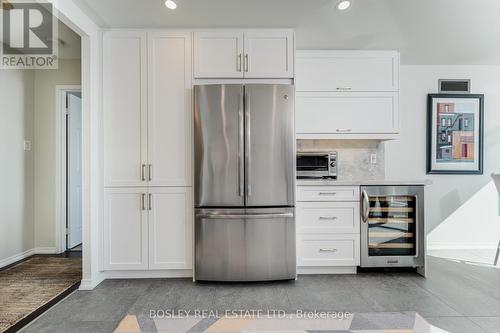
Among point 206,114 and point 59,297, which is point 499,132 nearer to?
point 206,114

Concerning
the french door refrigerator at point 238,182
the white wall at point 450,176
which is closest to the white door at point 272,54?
the french door refrigerator at point 238,182

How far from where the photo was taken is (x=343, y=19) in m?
2.84

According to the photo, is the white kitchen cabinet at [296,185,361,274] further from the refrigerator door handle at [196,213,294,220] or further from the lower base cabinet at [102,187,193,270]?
the lower base cabinet at [102,187,193,270]

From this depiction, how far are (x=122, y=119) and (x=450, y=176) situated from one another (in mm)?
Answer: 4046

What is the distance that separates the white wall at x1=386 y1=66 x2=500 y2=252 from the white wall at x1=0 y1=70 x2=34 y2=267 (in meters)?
4.55

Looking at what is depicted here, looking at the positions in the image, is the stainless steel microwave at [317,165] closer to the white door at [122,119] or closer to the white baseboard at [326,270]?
the white baseboard at [326,270]

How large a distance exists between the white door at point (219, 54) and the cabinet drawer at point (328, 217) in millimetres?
1524

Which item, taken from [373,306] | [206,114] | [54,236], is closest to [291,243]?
[373,306]

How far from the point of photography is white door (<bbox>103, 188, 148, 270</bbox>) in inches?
118

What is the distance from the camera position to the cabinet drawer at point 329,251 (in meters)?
3.15

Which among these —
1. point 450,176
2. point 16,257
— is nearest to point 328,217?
point 450,176

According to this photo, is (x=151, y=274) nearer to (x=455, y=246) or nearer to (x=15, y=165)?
(x=15, y=165)

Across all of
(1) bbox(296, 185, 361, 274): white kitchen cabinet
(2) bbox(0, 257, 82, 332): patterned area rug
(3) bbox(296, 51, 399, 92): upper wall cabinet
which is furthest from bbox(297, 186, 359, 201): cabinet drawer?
(2) bbox(0, 257, 82, 332): patterned area rug

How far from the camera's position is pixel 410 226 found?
321cm
